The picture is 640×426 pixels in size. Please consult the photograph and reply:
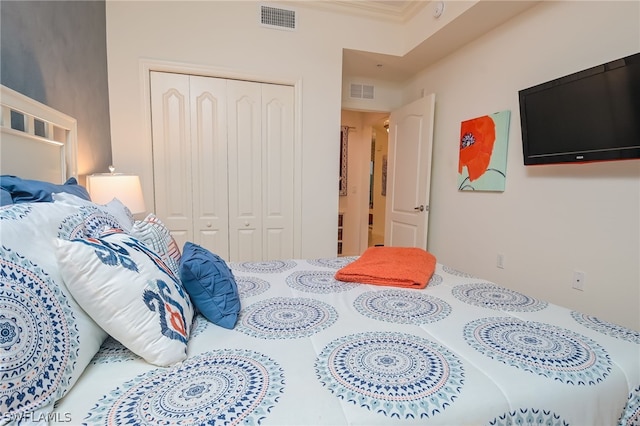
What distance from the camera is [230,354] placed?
89 cm

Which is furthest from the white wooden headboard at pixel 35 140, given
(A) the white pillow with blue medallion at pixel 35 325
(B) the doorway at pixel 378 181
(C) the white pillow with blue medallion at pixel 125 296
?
(B) the doorway at pixel 378 181

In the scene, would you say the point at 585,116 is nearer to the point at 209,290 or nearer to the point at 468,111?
the point at 468,111

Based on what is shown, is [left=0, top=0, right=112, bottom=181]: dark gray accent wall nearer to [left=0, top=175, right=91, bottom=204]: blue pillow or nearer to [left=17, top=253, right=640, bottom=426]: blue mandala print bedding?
[left=0, top=175, right=91, bottom=204]: blue pillow

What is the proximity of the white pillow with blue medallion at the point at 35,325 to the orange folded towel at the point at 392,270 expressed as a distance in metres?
1.11

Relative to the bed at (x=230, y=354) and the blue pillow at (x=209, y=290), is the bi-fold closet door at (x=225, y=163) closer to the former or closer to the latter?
the bed at (x=230, y=354)

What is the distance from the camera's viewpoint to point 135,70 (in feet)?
8.50

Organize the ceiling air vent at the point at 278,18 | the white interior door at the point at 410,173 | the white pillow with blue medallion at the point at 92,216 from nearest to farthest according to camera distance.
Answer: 1. the white pillow with blue medallion at the point at 92,216
2. the ceiling air vent at the point at 278,18
3. the white interior door at the point at 410,173

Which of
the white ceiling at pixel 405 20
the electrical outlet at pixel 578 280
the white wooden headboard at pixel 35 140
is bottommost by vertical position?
the electrical outlet at pixel 578 280

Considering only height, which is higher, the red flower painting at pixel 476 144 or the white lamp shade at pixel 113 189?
the red flower painting at pixel 476 144

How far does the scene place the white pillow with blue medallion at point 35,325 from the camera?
0.58 m

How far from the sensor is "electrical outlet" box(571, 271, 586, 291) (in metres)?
2.08

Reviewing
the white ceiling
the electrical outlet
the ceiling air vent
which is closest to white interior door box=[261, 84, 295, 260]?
the ceiling air vent

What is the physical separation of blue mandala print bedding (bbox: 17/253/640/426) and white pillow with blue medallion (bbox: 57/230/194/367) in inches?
2.5

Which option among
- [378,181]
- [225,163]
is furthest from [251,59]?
[378,181]
